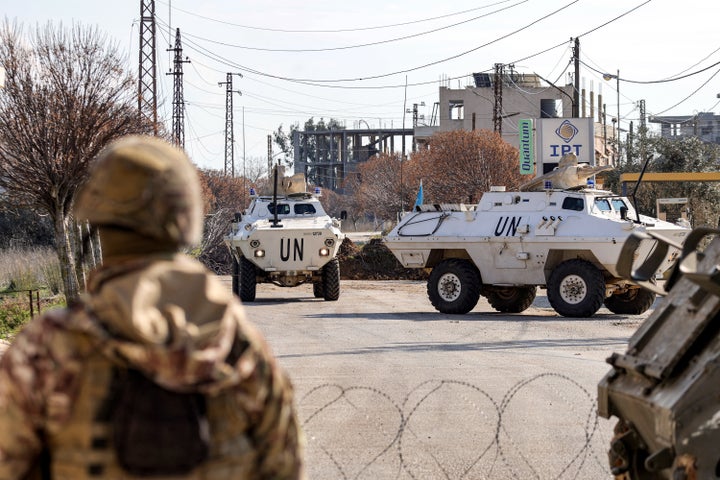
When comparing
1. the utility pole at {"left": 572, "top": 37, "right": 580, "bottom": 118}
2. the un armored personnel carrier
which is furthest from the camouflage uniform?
the utility pole at {"left": 572, "top": 37, "right": 580, "bottom": 118}

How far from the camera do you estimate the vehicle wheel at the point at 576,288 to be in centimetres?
1838

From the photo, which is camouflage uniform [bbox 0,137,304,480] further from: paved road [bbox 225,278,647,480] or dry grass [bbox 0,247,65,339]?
dry grass [bbox 0,247,65,339]

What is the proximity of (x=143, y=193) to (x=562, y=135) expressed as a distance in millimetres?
32772

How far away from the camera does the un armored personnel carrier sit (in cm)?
493

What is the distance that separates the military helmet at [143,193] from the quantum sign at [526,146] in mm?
33972

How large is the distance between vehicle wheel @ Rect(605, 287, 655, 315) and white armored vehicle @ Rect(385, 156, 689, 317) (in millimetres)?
16

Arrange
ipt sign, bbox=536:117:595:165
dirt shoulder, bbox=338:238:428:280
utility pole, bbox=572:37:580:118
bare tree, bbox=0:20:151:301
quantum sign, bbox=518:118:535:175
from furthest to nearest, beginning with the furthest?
quantum sign, bbox=518:118:535:175 < utility pole, bbox=572:37:580:118 < dirt shoulder, bbox=338:238:428:280 < ipt sign, bbox=536:117:595:165 < bare tree, bbox=0:20:151:301

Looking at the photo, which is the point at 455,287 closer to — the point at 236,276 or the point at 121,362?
the point at 236,276

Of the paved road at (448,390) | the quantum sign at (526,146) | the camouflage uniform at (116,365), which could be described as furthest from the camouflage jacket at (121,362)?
the quantum sign at (526,146)

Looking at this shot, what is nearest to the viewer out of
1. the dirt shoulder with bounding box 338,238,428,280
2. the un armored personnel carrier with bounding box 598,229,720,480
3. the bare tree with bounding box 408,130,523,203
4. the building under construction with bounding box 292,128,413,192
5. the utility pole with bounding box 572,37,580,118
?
the un armored personnel carrier with bounding box 598,229,720,480

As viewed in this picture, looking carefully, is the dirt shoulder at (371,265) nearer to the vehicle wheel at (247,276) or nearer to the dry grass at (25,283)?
the dry grass at (25,283)

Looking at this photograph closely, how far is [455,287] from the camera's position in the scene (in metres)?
19.8

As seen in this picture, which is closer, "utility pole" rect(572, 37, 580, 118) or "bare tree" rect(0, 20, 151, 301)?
"bare tree" rect(0, 20, 151, 301)

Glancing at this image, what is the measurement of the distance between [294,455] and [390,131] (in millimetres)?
93268
